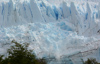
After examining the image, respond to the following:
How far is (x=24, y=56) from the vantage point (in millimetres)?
6918

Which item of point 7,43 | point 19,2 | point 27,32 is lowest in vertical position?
point 7,43

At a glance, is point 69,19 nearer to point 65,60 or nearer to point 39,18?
point 39,18

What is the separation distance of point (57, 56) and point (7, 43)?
154 inches

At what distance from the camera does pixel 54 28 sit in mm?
14039

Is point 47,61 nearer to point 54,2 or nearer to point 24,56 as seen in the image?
point 24,56

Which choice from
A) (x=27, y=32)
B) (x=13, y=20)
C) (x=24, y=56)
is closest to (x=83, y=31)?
(x=27, y=32)

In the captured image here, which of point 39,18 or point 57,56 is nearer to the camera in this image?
point 57,56

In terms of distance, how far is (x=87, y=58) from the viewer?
1222 cm

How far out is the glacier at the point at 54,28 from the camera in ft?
40.5

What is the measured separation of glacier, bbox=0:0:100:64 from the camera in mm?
12344

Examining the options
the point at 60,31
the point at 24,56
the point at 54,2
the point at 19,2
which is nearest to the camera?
the point at 24,56

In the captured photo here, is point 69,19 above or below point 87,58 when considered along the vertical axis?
above

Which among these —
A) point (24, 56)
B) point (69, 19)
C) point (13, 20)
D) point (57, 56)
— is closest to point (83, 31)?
point (69, 19)

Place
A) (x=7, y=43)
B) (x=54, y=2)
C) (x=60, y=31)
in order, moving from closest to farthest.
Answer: (x=7, y=43) → (x=60, y=31) → (x=54, y=2)
